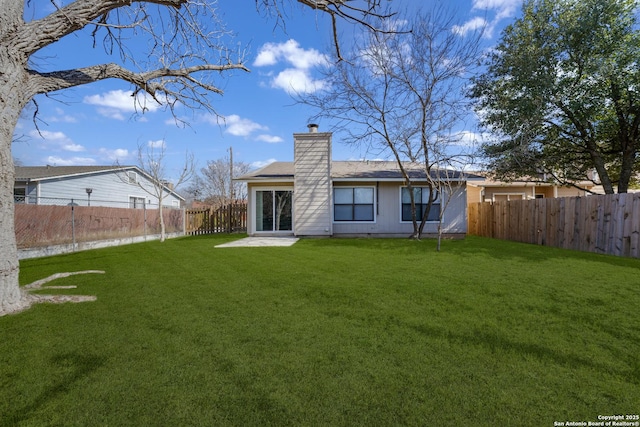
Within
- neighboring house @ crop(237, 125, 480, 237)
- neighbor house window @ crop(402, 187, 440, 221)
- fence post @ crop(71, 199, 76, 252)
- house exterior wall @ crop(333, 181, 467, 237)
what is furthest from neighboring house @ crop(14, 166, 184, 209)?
neighbor house window @ crop(402, 187, 440, 221)

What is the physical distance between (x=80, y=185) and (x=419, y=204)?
59.7 feet

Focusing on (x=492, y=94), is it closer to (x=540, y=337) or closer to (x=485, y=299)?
(x=485, y=299)

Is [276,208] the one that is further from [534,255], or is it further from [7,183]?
[7,183]

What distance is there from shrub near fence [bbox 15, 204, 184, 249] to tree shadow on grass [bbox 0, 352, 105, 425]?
879 cm

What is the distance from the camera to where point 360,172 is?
14.4 meters

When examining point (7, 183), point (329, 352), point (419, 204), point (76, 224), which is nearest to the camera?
point (329, 352)

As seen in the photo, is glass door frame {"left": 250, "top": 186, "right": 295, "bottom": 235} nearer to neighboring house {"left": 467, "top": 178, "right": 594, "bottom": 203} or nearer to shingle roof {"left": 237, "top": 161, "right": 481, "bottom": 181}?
shingle roof {"left": 237, "top": 161, "right": 481, "bottom": 181}

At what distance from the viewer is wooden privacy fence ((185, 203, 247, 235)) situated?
17.6 m

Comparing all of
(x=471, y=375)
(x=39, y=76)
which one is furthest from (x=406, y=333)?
(x=39, y=76)

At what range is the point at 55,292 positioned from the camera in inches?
205

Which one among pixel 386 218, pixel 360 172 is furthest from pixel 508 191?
pixel 360 172

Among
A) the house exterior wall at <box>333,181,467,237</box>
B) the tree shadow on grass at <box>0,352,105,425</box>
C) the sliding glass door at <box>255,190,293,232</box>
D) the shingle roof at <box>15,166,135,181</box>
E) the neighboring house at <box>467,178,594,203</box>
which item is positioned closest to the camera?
the tree shadow on grass at <box>0,352,105,425</box>

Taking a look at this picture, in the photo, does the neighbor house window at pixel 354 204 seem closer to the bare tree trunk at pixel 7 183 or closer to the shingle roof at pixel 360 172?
the shingle roof at pixel 360 172

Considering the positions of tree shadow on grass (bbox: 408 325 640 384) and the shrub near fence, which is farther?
the shrub near fence
